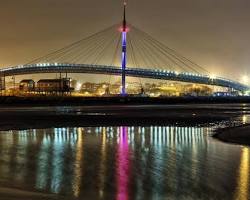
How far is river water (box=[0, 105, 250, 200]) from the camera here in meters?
12.3

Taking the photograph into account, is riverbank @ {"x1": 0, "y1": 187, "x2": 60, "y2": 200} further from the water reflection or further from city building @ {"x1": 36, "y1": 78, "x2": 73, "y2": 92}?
city building @ {"x1": 36, "y1": 78, "x2": 73, "y2": 92}

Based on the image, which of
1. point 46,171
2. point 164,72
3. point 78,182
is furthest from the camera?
point 164,72

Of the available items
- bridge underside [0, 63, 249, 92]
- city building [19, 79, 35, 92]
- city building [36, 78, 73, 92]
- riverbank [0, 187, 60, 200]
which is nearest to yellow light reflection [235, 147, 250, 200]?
riverbank [0, 187, 60, 200]

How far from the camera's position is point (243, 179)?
13.7m

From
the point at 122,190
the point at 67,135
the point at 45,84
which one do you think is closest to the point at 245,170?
the point at 122,190

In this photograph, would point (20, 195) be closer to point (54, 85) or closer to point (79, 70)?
point (79, 70)

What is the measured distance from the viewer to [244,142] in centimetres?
2233

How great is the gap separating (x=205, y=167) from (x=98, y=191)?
15.9 ft

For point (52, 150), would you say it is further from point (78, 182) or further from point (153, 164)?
point (78, 182)

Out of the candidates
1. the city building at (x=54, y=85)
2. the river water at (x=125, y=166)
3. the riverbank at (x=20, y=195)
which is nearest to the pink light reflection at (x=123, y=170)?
the river water at (x=125, y=166)

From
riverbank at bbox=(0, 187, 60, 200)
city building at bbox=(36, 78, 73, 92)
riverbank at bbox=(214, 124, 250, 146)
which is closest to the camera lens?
riverbank at bbox=(0, 187, 60, 200)

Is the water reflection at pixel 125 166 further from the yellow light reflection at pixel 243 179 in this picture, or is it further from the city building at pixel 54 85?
the city building at pixel 54 85

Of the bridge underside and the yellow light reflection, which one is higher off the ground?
the bridge underside

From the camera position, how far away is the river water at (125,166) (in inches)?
484
